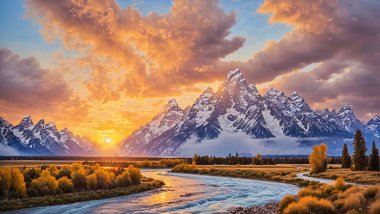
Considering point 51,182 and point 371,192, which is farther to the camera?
point 51,182

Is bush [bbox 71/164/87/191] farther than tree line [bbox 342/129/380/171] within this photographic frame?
No

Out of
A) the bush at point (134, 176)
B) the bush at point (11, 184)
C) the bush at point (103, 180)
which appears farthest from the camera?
the bush at point (134, 176)

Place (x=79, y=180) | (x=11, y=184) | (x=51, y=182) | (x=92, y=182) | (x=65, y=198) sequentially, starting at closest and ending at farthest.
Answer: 1. (x=11, y=184)
2. (x=65, y=198)
3. (x=51, y=182)
4. (x=79, y=180)
5. (x=92, y=182)

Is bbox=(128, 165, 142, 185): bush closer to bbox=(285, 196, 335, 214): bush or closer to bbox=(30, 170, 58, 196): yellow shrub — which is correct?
bbox=(30, 170, 58, 196): yellow shrub

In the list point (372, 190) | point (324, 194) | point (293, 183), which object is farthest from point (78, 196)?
point (293, 183)

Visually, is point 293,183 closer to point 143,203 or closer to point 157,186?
point 157,186

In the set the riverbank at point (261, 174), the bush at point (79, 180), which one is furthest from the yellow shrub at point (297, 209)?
the riverbank at point (261, 174)

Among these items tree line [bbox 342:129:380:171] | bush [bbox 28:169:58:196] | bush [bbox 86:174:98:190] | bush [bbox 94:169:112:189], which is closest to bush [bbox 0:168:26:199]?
bush [bbox 28:169:58:196]

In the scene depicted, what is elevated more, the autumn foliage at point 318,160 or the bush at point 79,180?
the autumn foliage at point 318,160

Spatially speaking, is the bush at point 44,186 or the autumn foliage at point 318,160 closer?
the bush at point 44,186

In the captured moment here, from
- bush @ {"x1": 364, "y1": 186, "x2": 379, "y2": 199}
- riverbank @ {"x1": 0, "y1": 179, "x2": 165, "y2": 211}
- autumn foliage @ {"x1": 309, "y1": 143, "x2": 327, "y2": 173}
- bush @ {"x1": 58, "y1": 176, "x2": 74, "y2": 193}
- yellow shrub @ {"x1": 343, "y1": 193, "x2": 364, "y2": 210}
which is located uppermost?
autumn foliage @ {"x1": 309, "y1": 143, "x2": 327, "y2": 173}

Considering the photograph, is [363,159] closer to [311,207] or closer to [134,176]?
[134,176]

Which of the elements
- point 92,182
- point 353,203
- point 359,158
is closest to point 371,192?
point 353,203

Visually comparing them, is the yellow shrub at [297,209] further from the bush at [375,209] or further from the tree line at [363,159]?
the tree line at [363,159]
